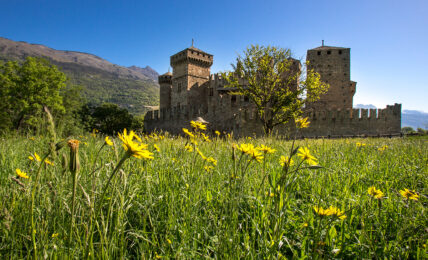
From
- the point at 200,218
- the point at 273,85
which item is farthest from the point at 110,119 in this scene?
the point at 200,218

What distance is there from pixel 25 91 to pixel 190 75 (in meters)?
20.1

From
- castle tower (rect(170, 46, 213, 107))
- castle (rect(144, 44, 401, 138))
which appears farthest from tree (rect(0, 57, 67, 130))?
castle tower (rect(170, 46, 213, 107))

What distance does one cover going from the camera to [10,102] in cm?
2623

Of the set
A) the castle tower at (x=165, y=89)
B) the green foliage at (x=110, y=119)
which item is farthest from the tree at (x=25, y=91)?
the castle tower at (x=165, y=89)

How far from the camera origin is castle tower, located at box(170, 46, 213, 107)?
32.1 meters

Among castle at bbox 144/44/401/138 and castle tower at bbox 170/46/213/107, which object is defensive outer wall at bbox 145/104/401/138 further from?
castle tower at bbox 170/46/213/107

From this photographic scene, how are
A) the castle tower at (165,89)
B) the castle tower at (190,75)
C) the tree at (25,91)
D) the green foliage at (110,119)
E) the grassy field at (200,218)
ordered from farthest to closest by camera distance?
the green foliage at (110,119), the castle tower at (165,89), the castle tower at (190,75), the tree at (25,91), the grassy field at (200,218)

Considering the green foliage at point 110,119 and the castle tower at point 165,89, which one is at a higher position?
the castle tower at point 165,89

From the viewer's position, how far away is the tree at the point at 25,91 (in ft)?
84.2

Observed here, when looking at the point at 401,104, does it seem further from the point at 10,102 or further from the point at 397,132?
the point at 10,102

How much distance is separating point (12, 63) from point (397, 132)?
43072 mm

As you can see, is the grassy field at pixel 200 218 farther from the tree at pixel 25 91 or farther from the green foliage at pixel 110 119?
the green foliage at pixel 110 119

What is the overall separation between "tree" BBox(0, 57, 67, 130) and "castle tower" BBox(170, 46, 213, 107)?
14831 mm

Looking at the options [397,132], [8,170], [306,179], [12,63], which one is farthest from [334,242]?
[12,63]
